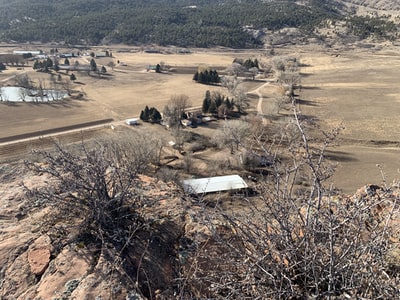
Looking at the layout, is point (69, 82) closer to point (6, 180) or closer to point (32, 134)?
point (32, 134)

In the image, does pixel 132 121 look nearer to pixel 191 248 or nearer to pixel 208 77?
pixel 208 77

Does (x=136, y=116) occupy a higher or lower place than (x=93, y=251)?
lower

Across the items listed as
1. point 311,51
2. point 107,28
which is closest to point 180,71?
point 311,51

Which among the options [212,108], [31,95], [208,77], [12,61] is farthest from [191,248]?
[12,61]

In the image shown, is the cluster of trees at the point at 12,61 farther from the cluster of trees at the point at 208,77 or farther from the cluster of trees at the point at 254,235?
the cluster of trees at the point at 254,235

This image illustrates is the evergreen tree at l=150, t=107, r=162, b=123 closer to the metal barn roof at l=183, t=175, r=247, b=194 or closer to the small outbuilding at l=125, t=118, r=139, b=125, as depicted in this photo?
the small outbuilding at l=125, t=118, r=139, b=125
